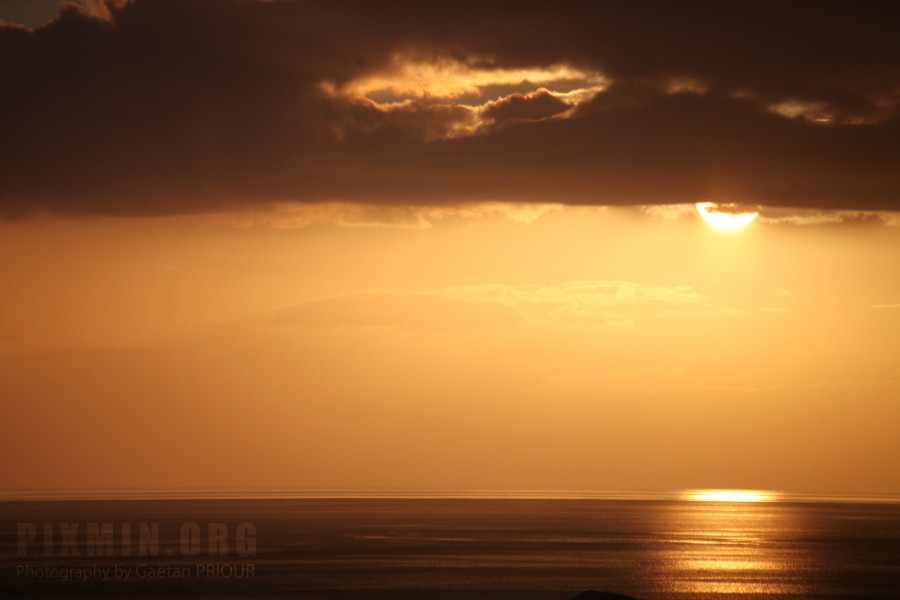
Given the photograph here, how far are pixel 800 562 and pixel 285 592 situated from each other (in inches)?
2873

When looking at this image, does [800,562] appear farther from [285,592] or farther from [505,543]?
[285,592]

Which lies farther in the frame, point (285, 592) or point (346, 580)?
point (346, 580)

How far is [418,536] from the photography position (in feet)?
537

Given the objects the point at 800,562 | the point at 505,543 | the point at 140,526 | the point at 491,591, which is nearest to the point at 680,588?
the point at 491,591

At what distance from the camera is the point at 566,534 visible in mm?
176875

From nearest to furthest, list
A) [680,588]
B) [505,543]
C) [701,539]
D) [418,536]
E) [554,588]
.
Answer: [554,588]
[680,588]
[505,543]
[418,536]
[701,539]

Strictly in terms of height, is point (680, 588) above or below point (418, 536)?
below

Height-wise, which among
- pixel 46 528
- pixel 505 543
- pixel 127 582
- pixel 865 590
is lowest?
pixel 865 590

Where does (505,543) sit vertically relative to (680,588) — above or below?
above

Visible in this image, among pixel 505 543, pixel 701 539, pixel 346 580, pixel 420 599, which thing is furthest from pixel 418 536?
pixel 420 599

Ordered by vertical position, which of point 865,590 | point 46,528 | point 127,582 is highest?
point 46,528

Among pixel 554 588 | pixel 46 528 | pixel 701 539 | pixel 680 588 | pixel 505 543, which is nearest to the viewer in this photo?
pixel 554 588

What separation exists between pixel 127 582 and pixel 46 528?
105 metres

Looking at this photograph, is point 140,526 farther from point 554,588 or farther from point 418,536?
point 554,588
